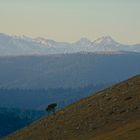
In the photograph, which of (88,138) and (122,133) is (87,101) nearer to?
(88,138)

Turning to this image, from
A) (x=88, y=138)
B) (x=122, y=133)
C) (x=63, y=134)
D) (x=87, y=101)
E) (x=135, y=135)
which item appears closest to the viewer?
(x=135, y=135)

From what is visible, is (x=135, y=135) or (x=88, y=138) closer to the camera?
(x=135, y=135)

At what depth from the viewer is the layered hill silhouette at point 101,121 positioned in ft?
198

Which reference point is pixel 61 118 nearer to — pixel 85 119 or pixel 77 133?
pixel 85 119

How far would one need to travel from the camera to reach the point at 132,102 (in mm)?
77812

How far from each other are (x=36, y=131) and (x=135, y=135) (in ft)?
145

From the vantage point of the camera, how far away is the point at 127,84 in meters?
99.1

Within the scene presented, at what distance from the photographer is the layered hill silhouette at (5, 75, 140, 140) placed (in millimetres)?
60338

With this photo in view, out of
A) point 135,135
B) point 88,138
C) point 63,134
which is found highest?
point 63,134

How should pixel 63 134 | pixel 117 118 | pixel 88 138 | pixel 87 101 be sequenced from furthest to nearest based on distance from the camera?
pixel 87 101, pixel 63 134, pixel 117 118, pixel 88 138

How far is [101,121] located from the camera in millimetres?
74500

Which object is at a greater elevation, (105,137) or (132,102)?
(132,102)

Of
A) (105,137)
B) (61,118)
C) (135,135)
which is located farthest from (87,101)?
(135,135)

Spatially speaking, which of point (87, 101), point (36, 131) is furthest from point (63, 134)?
point (87, 101)
